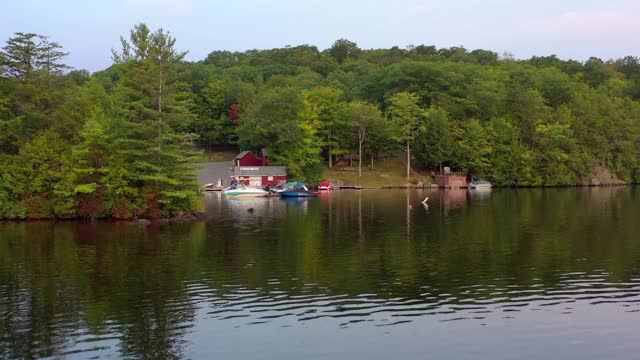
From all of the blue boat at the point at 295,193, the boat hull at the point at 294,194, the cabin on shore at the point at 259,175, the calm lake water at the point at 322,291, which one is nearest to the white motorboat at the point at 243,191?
the blue boat at the point at 295,193

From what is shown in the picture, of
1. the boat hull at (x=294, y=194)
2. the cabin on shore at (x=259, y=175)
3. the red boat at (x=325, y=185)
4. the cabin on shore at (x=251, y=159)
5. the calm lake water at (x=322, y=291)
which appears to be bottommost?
the calm lake water at (x=322, y=291)

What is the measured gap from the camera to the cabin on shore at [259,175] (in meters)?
112

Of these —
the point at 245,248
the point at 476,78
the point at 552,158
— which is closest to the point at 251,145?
the point at 476,78

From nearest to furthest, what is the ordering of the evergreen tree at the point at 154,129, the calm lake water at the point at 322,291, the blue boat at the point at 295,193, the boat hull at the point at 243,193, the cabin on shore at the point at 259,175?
the calm lake water at the point at 322,291
the evergreen tree at the point at 154,129
the blue boat at the point at 295,193
the boat hull at the point at 243,193
the cabin on shore at the point at 259,175

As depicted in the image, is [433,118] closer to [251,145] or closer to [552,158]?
[552,158]

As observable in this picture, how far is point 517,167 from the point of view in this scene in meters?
126

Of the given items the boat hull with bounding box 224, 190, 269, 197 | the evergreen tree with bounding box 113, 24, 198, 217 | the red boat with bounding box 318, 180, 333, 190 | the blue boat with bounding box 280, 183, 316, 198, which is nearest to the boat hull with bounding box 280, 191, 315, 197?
the blue boat with bounding box 280, 183, 316, 198

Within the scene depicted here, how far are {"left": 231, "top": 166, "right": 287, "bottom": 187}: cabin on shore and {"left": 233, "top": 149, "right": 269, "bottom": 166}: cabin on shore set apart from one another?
6821 millimetres

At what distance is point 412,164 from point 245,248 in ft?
294

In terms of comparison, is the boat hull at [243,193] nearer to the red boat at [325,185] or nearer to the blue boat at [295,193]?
the blue boat at [295,193]

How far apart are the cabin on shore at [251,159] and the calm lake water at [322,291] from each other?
6132 cm

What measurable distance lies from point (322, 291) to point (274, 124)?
281 feet

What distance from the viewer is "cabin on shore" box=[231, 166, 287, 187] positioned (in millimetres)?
112375

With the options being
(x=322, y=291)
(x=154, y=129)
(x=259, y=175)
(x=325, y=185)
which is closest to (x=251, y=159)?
(x=259, y=175)
